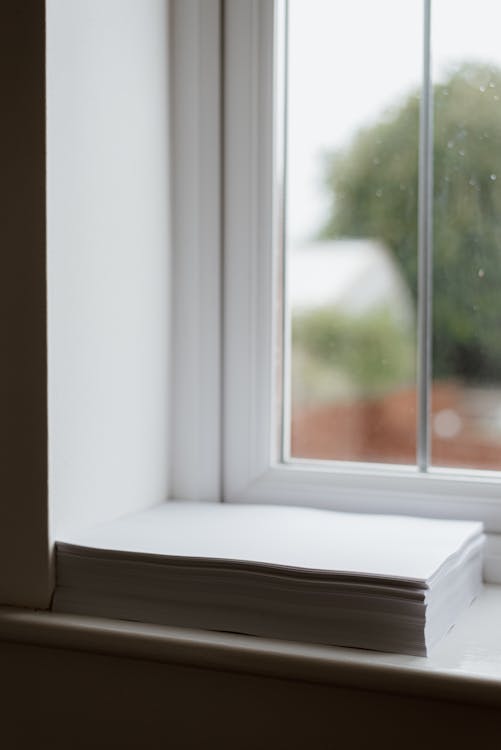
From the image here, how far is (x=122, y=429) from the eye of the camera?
97 centimetres

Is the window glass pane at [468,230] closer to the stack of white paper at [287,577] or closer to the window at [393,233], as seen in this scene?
the window at [393,233]

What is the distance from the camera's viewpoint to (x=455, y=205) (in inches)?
39.3

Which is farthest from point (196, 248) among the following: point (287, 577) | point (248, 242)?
point (287, 577)

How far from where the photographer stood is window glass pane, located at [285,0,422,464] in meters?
1.03

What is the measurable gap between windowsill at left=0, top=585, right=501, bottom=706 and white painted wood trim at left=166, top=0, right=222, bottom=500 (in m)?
0.28

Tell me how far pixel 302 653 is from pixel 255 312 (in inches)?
16.7

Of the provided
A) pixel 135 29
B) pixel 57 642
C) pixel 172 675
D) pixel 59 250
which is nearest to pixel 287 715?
pixel 172 675

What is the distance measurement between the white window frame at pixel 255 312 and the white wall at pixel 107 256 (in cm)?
7

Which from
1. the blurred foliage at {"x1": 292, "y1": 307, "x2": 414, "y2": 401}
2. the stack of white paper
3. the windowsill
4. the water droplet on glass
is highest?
the blurred foliage at {"x1": 292, "y1": 307, "x2": 414, "y2": 401}

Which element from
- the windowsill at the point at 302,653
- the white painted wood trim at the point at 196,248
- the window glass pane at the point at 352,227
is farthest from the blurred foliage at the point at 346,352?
the windowsill at the point at 302,653

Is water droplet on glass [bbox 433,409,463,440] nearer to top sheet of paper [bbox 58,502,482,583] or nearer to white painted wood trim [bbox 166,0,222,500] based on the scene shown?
top sheet of paper [bbox 58,502,482,583]

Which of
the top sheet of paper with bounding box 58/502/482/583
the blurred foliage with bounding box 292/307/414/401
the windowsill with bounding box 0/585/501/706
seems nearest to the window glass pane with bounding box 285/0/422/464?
the blurred foliage with bounding box 292/307/414/401

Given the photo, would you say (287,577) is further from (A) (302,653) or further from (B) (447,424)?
(B) (447,424)

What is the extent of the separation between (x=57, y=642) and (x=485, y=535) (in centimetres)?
43
